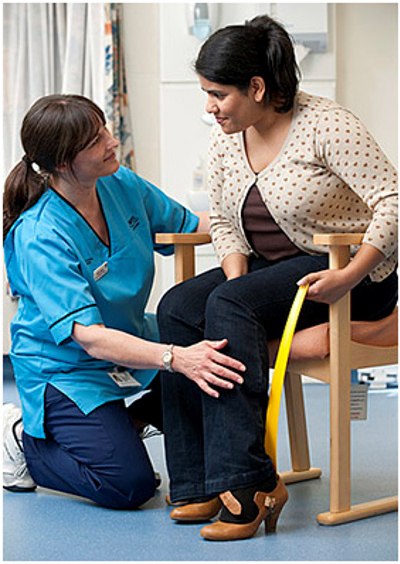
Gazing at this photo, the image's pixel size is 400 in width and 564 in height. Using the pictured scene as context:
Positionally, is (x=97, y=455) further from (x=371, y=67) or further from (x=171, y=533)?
(x=371, y=67)

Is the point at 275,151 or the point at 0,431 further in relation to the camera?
the point at 0,431

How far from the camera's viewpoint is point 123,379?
214cm

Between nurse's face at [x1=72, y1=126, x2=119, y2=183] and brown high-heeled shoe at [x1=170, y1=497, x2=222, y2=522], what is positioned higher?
nurse's face at [x1=72, y1=126, x2=119, y2=183]

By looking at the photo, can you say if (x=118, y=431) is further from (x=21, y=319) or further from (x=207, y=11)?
(x=207, y=11)

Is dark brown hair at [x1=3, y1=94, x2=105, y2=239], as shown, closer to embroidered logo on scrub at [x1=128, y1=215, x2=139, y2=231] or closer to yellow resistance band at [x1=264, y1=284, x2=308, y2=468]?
embroidered logo on scrub at [x1=128, y1=215, x2=139, y2=231]

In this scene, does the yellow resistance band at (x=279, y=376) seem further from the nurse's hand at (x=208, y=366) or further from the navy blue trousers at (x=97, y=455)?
the navy blue trousers at (x=97, y=455)

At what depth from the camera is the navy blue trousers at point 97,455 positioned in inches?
80.6

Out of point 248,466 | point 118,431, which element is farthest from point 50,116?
point 248,466

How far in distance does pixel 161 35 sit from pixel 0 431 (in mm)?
2035

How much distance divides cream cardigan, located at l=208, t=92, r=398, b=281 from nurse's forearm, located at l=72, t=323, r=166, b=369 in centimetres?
40

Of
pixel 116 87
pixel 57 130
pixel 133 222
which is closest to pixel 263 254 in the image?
pixel 133 222

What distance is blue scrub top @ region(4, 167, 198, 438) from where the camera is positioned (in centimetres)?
195

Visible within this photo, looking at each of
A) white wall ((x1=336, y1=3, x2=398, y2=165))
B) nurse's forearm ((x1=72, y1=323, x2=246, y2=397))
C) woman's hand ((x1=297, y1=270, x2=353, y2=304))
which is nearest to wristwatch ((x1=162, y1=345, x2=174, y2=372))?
nurse's forearm ((x1=72, y1=323, x2=246, y2=397))

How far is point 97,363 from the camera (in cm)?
214
